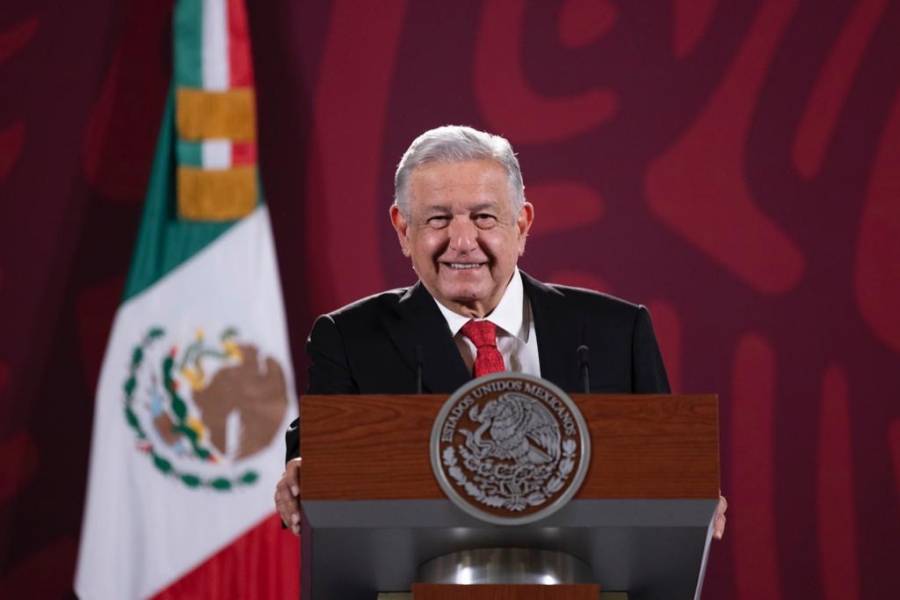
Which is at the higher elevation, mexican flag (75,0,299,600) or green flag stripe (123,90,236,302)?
green flag stripe (123,90,236,302)

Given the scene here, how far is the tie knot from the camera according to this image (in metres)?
2.55

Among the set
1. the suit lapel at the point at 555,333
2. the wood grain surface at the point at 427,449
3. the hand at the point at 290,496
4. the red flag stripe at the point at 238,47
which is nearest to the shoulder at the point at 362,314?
the suit lapel at the point at 555,333

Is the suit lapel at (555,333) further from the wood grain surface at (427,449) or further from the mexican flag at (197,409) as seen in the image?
the mexican flag at (197,409)

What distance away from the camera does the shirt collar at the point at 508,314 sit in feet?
8.55

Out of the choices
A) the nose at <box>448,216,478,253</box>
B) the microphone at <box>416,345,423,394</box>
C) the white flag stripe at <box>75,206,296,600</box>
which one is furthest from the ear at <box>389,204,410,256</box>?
the white flag stripe at <box>75,206,296,600</box>

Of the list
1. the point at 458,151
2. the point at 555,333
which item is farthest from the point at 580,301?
the point at 458,151

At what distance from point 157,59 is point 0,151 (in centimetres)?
56

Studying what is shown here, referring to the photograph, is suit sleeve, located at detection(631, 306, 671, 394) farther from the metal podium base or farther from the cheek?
the metal podium base

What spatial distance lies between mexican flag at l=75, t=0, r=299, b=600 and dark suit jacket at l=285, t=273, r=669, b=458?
1.87m

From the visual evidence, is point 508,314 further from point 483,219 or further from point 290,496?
point 290,496

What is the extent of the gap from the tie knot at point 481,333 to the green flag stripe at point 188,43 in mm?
2190

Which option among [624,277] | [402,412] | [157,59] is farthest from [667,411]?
[157,59]

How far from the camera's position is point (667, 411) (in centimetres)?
190

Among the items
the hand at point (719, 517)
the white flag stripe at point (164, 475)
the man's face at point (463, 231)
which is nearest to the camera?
the hand at point (719, 517)
